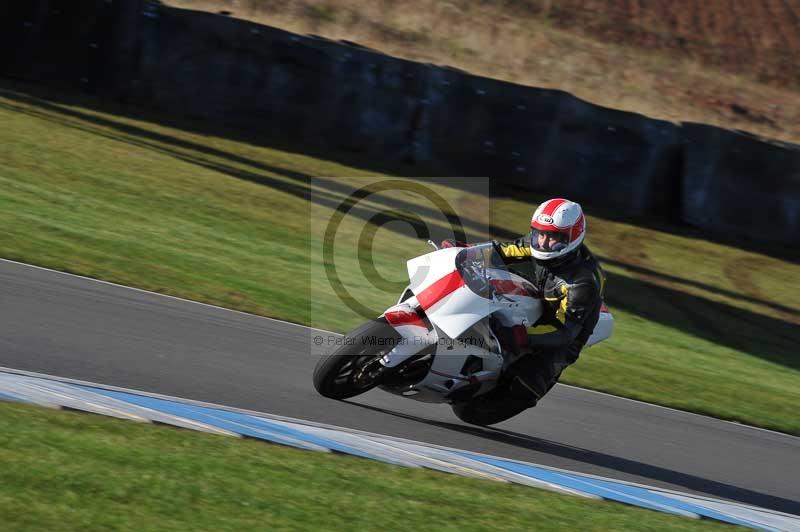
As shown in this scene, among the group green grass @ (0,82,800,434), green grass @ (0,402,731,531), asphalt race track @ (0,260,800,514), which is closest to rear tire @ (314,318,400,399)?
asphalt race track @ (0,260,800,514)

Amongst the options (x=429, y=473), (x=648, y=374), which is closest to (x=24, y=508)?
(x=429, y=473)

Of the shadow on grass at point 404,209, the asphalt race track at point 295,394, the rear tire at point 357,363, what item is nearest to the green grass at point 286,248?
the shadow on grass at point 404,209

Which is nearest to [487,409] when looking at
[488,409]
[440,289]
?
[488,409]

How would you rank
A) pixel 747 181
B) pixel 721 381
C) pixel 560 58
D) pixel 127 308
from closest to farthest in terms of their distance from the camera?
pixel 127 308
pixel 721 381
pixel 747 181
pixel 560 58

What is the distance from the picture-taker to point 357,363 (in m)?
7.07

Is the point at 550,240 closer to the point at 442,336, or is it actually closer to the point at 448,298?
the point at 448,298

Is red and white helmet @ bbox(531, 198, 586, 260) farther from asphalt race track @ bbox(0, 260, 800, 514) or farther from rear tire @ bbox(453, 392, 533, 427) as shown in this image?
asphalt race track @ bbox(0, 260, 800, 514)

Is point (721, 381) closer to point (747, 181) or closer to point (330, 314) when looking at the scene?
point (330, 314)

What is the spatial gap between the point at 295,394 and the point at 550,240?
2076mm

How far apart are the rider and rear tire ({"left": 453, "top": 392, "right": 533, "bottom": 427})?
0.30 metres

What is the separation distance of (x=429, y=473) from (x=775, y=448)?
483cm

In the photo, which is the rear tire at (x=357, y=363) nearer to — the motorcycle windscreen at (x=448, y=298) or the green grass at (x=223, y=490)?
the motorcycle windscreen at (x=448, y=298)

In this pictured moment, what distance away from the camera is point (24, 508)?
412cm

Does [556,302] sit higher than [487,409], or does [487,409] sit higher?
[556,302]
